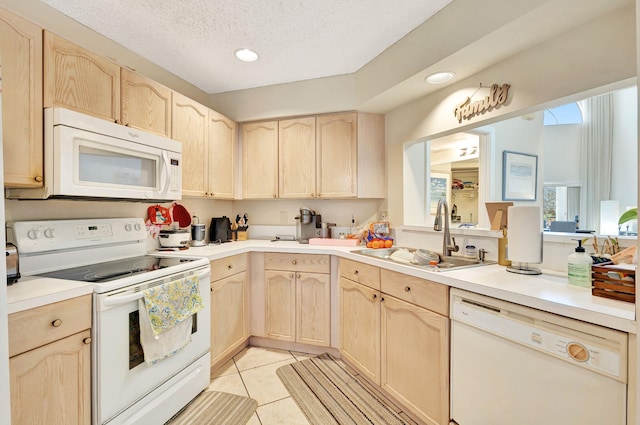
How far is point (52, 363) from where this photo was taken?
1.13 metres

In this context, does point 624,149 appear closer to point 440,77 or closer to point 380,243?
point 440,77

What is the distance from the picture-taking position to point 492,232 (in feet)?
5.72

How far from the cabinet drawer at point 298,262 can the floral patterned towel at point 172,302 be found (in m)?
0.77

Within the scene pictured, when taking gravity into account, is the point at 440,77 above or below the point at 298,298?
above

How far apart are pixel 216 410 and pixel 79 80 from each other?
79.4 inches

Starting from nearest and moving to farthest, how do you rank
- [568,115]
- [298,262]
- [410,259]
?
[410,259]
[298,262]
[568,115]

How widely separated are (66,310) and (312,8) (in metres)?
1.96

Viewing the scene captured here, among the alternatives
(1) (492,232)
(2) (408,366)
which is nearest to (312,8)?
(1) (492,232)

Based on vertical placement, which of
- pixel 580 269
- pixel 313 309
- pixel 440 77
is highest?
pixel 440 77

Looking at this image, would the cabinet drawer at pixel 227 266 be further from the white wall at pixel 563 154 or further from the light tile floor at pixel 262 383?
the white wall at pixel 563 154

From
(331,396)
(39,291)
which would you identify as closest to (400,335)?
(331,396)

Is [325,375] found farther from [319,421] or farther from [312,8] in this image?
[312,8]

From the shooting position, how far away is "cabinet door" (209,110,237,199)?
253 centimetres

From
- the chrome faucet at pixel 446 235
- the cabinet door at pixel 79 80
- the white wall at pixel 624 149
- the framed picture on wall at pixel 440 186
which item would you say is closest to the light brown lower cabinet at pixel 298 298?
the chrome faucet at pixel 446 235
